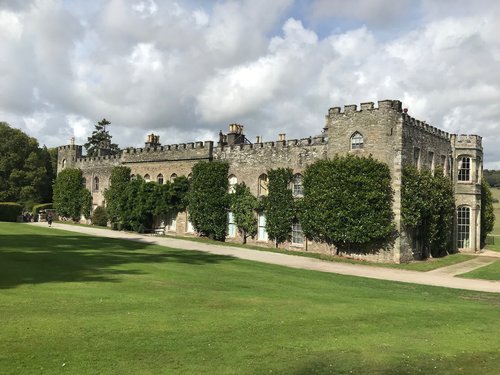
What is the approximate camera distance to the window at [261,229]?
107 feet

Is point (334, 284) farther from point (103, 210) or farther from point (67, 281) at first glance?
point (103, 210)

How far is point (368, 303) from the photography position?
12922 mm

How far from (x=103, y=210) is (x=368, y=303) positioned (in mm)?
36593

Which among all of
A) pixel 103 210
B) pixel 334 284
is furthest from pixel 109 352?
pixel 103 210

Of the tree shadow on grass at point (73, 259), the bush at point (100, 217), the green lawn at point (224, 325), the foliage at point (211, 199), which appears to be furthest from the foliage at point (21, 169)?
the green lawn at point (224, 325)

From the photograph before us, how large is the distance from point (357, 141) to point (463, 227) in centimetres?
1230

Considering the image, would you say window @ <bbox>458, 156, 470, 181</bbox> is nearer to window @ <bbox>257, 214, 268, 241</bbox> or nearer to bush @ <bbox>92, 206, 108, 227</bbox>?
window @ <bbox>257, 214, 268, 241</bbox>

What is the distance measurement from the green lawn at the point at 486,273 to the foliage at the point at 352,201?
15.9ft

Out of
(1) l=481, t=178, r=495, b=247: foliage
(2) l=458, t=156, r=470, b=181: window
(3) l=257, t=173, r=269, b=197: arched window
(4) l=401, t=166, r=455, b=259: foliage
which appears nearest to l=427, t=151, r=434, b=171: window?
(4) l=401, t=166, r=455, b=259: foliage

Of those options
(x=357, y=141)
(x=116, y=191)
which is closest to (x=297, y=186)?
(x=357, y=141)

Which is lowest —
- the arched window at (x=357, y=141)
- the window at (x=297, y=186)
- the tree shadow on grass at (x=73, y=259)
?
the tree shadow on grass at (x=73, y=259)

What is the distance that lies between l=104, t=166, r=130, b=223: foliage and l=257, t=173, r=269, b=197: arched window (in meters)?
14.2

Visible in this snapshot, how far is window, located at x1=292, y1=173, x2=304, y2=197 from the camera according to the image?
30.8m

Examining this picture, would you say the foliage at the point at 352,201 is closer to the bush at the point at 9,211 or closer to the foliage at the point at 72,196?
the foliage at the point at 72,196
